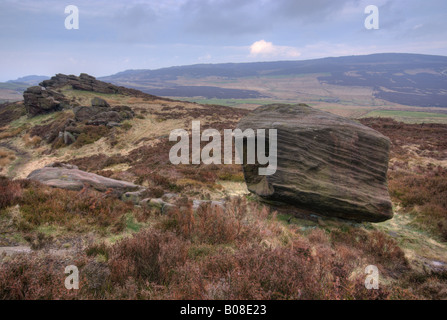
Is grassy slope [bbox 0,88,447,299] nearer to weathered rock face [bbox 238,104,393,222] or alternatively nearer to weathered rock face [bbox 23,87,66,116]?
→ weathered rock face [bbox 238,104,393,222]

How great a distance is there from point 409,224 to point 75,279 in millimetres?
12260

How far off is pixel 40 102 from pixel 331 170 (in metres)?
49.8

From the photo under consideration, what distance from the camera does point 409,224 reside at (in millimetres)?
9703

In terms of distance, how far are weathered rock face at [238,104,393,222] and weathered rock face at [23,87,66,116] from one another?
149ft

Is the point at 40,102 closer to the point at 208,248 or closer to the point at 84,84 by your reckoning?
the point at 84,84

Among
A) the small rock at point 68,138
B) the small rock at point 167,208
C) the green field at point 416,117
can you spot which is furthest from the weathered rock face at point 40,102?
the green field at point 416,117

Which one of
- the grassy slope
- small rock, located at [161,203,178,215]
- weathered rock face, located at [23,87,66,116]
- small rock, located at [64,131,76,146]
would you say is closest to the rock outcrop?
weathered rock face, located at [23,87,66,116]

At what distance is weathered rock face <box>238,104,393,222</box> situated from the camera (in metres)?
8.25

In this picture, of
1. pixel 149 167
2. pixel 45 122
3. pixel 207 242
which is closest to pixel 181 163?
pixel 149 167

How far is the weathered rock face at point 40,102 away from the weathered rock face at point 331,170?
4556 cm

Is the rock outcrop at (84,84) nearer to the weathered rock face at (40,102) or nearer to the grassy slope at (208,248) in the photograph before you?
the weathered rock face at (40,102)

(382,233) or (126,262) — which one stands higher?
(126,262)

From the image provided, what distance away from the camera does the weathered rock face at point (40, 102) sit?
131ft
